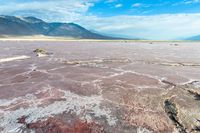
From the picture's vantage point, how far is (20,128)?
13539mm

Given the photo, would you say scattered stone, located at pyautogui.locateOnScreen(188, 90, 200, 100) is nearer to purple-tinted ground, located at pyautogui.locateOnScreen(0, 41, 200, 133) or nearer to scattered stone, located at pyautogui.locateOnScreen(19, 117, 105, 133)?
purple-tinted ground, located at pyautogui.locateOnScreen(0, 41, 200, 133)

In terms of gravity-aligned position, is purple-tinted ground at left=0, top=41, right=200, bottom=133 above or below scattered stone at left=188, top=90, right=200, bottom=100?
below

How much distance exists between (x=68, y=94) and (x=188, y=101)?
9.63 meters

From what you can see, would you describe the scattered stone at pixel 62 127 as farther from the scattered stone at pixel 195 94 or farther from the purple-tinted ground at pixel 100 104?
the scattered stone at pixel 195 94

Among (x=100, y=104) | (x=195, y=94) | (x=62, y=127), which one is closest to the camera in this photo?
(x=62, y=127)

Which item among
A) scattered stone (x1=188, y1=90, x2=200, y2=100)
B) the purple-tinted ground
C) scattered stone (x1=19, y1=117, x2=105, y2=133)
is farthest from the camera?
scattered stone (x1=188, y1=90, x2=200, y2=100)

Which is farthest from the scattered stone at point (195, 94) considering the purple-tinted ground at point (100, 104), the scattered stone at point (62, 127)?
the scattered stone at point (62, 127)

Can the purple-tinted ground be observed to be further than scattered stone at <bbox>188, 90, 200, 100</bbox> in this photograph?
No

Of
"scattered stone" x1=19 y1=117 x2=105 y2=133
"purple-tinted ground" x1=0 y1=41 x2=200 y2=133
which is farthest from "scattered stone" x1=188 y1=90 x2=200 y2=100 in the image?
"scattered stone" x1=19 y1=117 x2=105 y2=133

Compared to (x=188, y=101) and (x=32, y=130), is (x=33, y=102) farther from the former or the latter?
(x=188, y=101)

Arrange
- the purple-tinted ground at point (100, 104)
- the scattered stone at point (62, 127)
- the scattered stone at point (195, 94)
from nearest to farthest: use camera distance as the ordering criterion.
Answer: the scattered stone at point (62, 127) < the purple-tinted ground at point (100, 104) < the scattered stone at point (195, 94)

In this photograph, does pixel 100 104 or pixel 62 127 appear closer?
pixel 62 127

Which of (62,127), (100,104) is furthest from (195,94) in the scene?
(62,127)

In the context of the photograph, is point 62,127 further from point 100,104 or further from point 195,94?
point 195,94
